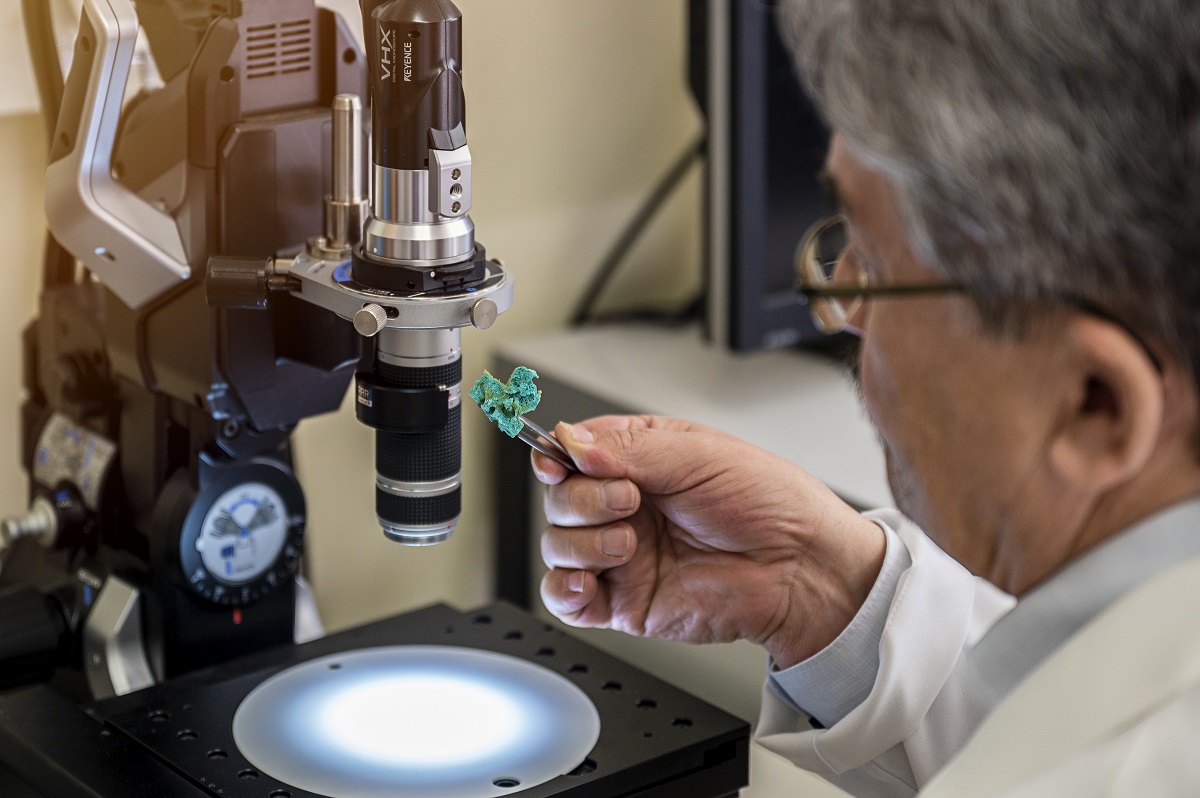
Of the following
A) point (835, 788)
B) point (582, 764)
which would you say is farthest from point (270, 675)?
point (835, 788)

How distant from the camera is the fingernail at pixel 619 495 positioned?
0.94 metres

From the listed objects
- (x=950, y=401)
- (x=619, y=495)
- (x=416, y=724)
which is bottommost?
(x=416, y=724)

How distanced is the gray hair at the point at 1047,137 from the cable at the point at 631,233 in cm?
98

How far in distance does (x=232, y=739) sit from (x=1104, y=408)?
55 centimetres

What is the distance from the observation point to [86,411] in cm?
105

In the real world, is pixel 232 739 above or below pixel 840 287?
below

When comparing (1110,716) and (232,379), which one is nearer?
(1110,716)

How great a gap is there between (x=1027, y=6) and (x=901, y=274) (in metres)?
0.15

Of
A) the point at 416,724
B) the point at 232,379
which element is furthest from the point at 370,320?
the point at 416,724

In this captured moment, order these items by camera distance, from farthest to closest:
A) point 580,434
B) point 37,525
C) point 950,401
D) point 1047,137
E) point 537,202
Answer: point 537,202, point 37,525, point 580,434, point 950,401, point 1047,137

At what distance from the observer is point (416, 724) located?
928 millimetres

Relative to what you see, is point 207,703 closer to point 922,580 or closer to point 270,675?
point 270,675

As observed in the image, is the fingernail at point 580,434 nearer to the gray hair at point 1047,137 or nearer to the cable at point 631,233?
the gray hair at point 1047,137

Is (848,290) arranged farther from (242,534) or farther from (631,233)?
(631,233)
